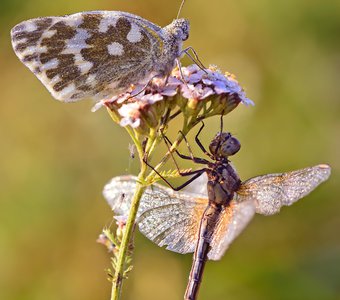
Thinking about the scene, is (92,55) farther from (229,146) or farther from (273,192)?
(273,192)

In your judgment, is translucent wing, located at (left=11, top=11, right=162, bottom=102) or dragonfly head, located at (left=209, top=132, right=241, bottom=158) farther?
dragonfly head, located at (left=209, top=132, right=241, bottom=158)

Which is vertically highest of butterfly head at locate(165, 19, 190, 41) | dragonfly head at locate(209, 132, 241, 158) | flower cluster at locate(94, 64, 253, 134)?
butterfly head at locate(165, 19, 190, 41)

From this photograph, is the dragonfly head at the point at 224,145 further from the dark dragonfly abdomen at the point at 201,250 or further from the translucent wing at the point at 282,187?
the dark dragonfly abdomen at the point at 201,250

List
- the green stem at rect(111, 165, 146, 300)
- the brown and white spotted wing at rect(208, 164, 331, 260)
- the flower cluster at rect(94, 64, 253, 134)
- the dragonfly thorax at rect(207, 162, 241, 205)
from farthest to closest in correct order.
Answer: the dragonfly thorax at rect(207, 162, 241, 205) < the brown and white spotted wing at rect(208, 164, 331, 260) < the flower cluster at rect(94, 64, 253, 134) < the green stem at rect(111, 165, 146, 300)

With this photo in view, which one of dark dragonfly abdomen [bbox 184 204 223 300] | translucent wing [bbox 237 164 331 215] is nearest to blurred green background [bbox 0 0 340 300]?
dark dragonfly abdomen [bbox 184 204 223 300]

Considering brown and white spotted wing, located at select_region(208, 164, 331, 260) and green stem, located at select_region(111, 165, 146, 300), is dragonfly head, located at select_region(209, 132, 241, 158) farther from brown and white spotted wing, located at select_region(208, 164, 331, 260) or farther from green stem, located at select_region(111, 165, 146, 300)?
green stem, located at select_region(111, 165, 146, 300)

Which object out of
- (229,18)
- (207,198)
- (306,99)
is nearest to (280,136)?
(306,99)

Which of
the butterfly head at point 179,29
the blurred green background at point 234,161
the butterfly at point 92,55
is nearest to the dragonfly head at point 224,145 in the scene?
the butterfly at point 92,55
